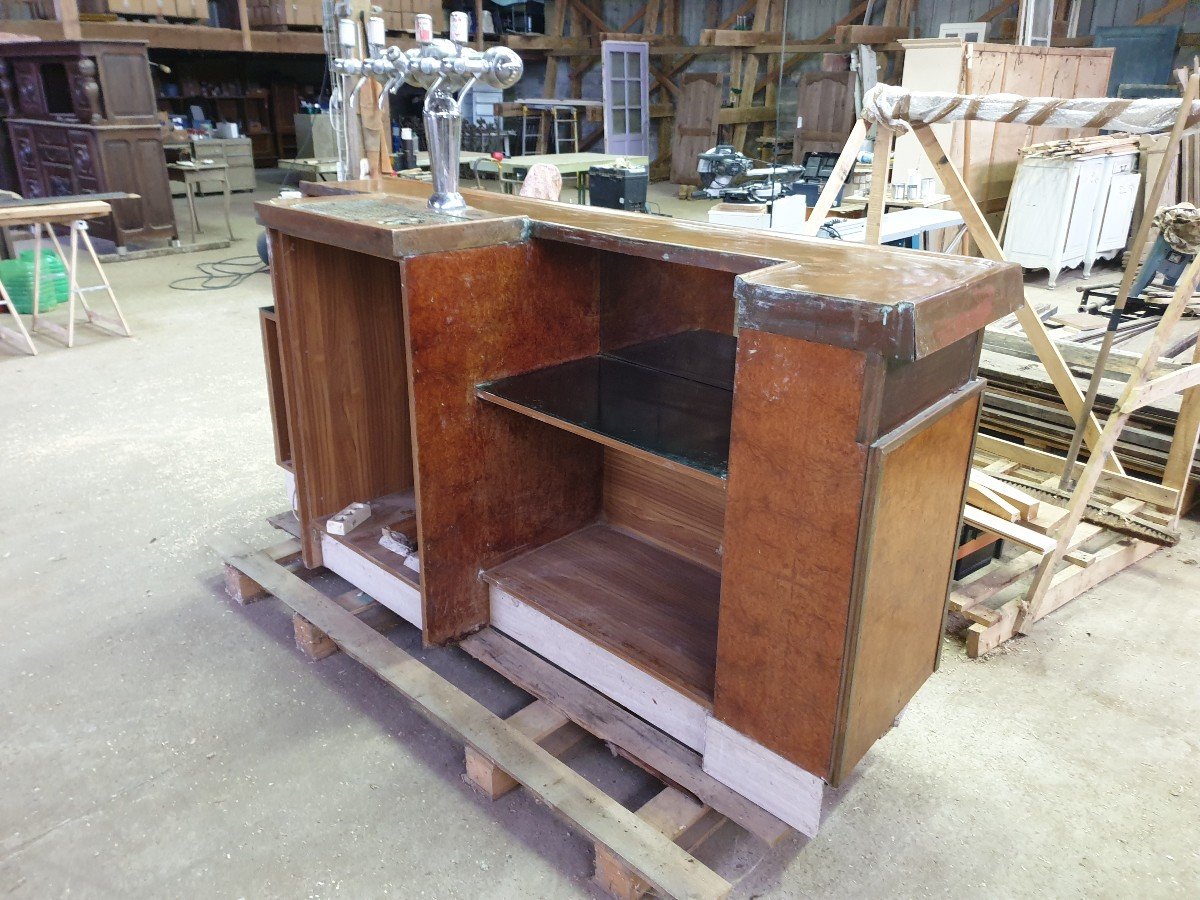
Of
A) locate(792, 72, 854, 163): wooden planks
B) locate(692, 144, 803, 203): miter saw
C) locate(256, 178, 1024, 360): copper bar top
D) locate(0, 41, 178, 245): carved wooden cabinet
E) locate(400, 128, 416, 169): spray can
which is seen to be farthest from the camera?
locate(792, 72, 854, 163): wooden planks

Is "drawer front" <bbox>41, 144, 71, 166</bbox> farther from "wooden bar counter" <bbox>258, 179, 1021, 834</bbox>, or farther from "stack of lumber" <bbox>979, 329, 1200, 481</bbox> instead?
"stack of lumber" <bbox>979, 329, 1200, 481</bbox>

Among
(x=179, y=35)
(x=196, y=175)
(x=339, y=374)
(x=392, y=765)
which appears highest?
(x=179, y=35)

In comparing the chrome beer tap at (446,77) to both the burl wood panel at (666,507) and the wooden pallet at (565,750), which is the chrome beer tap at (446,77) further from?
the wooden pallet at (565,750)

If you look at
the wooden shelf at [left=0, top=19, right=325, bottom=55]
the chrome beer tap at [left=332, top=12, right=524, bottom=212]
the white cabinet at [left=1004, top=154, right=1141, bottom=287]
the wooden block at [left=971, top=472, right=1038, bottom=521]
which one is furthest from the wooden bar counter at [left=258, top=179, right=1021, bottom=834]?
the wooden shelf at [left=0, top=19, right=325, bottom=55]

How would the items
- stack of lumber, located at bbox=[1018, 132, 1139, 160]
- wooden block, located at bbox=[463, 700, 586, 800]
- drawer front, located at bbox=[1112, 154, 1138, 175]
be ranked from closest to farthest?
wooden block, located at bbox=[463, 700, 586, 800], stack of lumber, located at bbox=[1018, 132, 1139, 160], drawer front, located at bbox=[1112, 154, 1138, 175]

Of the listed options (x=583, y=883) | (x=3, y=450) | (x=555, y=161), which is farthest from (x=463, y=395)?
(x=555, y=161)

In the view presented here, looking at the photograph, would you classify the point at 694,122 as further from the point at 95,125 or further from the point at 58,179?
the point at 58,179

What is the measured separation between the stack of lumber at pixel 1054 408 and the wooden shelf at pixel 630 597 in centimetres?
201

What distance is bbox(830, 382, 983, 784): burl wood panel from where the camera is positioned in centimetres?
153

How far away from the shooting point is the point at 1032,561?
296cm

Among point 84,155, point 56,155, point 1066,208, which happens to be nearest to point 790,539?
point 1066,208

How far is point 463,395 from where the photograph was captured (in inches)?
85.3

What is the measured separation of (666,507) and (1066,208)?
5.67 m

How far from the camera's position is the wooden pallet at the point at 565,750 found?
Result: 1.70 m
